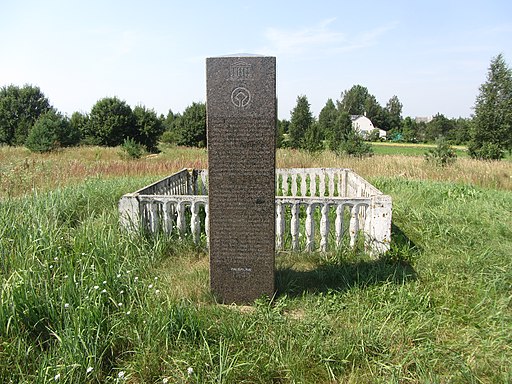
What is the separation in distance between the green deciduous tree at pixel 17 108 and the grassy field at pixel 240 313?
3488cm

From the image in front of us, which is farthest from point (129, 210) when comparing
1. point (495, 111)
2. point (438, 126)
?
point (438, 126)

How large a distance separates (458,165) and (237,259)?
12578 millimetres

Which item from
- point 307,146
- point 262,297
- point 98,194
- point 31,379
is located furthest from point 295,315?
point 307,146

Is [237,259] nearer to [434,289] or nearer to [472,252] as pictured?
[434,289]

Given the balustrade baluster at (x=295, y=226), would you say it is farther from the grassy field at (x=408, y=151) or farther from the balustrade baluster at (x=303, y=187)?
the grassy field at (x=408, y=151)

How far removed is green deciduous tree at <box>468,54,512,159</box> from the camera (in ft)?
86.8

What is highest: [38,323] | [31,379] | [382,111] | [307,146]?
[382,111]

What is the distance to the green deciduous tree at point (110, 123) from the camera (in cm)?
2991

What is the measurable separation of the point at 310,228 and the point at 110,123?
2925 centimetres

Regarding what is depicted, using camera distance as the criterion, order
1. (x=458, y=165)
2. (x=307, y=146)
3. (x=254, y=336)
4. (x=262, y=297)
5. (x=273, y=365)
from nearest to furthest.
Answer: (x=273, y=365)
(x=254, y=336)
(x=262, y=297)
(x=458, y=165)
(x=307, y=146)

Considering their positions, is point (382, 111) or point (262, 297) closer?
point (262, 297)

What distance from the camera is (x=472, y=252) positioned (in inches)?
178

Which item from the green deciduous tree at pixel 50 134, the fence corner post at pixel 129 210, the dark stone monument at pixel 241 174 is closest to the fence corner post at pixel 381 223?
the dark stone monument at pixel 241 174

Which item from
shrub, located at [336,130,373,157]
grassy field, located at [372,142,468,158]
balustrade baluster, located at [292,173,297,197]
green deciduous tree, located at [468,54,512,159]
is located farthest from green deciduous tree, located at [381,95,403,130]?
balustrade baluster, located at [292,173,297,197]
